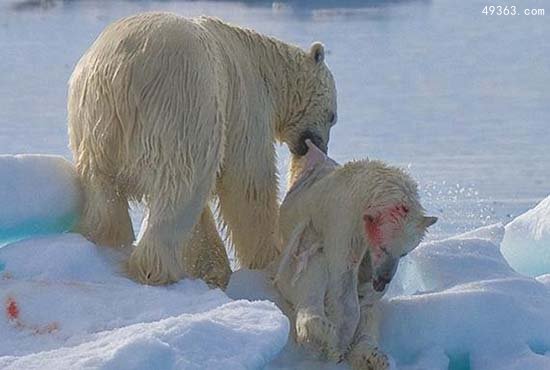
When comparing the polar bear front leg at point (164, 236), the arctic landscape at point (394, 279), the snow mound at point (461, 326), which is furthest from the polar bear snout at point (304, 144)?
the polar bear front leg at point (164, 236)

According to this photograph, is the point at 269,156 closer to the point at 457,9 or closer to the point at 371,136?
the point at 371,136

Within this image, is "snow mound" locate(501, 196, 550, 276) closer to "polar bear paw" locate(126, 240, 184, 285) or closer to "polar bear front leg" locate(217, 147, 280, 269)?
"polar bear front leg" locate(217, 147, 280, 269)

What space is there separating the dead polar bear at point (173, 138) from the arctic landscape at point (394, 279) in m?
0.14

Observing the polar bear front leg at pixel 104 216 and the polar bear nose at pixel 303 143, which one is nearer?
the polar bear front leg at pixel 104 216

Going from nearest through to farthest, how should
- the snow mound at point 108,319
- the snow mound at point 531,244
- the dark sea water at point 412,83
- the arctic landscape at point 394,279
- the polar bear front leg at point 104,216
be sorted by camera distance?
the snow mound at point 108,319 → the arctic landscape at point 394,279 → the polar bear front leg at point 104,216 → the snow mound at point 531,244 → the dark sea water at point 412,83

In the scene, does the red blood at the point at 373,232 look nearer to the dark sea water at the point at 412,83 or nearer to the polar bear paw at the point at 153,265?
the polar bear paw at the point at 153,265

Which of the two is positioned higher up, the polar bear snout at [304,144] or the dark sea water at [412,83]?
the polar bear snout at [304,144]

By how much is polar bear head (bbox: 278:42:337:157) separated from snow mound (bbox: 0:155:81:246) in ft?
2.98

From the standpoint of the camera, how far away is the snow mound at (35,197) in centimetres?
449

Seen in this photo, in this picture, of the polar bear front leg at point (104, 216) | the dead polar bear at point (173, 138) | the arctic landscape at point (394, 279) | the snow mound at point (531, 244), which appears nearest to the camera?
the arctic landscape at point (394, 279)

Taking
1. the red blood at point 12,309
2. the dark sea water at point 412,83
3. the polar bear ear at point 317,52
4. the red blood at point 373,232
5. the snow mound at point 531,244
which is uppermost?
the polar bear ear at point 317,52

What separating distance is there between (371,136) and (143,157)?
6109 millimetres

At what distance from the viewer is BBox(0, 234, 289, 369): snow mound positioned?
10.4ft

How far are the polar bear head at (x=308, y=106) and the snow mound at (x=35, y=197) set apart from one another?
2.98 feet
